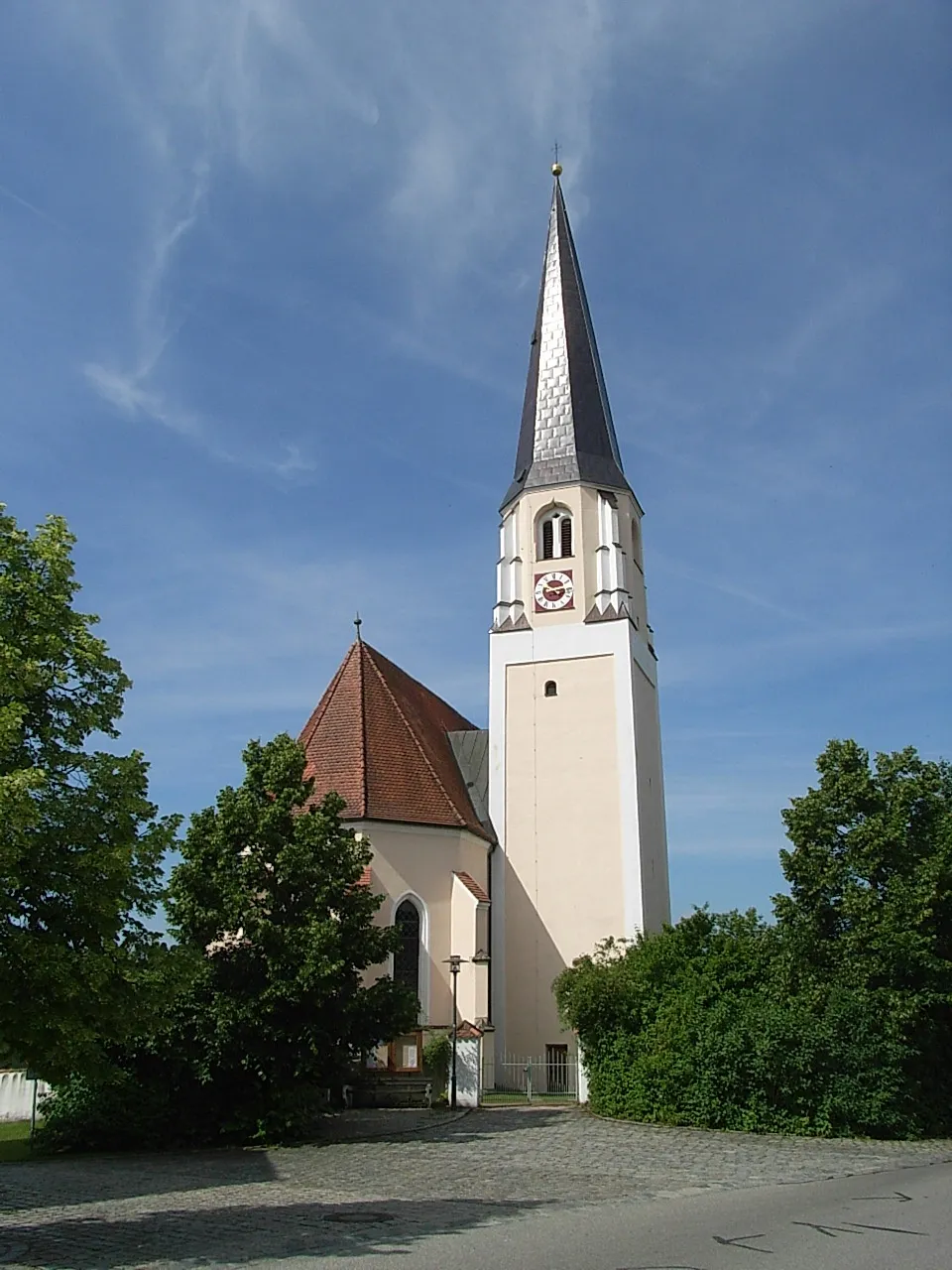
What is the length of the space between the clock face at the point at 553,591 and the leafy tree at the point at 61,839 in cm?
2210

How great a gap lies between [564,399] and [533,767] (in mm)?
12516

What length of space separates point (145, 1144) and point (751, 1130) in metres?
10.2

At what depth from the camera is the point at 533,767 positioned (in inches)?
1246

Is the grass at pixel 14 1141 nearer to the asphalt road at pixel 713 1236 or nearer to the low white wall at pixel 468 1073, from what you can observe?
the low white wall at pixel 468 1073

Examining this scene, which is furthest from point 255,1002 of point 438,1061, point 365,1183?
point 438,1061

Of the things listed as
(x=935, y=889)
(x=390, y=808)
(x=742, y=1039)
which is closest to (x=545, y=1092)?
(x=390, y=808)

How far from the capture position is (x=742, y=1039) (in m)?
19.2

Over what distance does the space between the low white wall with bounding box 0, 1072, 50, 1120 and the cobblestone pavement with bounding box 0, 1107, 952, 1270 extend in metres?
7.03

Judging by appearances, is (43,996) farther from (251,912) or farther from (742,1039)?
(742,1039)

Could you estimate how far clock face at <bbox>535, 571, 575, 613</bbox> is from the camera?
33.3m

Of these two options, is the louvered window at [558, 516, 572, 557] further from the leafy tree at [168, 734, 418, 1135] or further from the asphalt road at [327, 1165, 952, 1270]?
the asphalt road at [327, 1165, 952, 1270]

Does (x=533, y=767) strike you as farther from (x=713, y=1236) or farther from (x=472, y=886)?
(x=713, y=1236)

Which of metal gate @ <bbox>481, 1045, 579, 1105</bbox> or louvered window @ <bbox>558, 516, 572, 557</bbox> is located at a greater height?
louvered window @ <bbox>558, 516, 572, 557</bbox>

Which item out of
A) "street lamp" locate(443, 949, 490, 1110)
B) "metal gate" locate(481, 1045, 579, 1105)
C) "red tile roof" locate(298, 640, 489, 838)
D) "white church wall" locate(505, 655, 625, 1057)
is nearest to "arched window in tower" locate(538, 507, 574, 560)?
"white church wall" locate(505, 655, 625, 1057)
